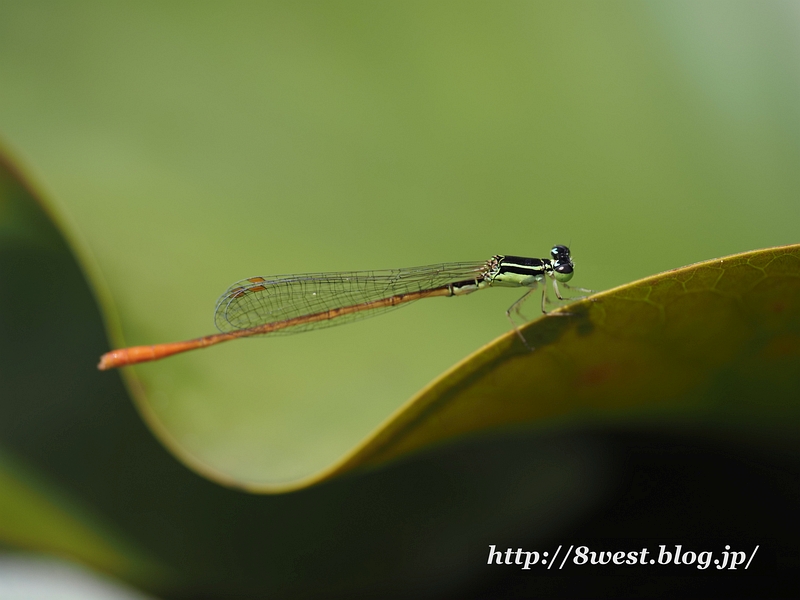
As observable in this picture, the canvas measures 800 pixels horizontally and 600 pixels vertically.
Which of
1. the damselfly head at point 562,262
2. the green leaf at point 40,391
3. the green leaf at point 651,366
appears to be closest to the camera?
the green leaf at point 651,366

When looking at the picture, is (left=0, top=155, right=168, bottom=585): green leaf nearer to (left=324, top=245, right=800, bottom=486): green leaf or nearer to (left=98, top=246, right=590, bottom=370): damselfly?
(left=98, top=246, right=590, bottom=370): damselfly

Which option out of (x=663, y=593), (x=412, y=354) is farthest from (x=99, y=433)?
(x=663, y=593)

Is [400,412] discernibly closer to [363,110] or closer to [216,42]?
[363,110]

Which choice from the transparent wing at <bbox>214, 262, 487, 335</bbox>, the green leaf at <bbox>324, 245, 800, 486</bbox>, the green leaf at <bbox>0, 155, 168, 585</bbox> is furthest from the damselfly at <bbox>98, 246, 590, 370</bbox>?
the green leaf at <bbox>324, 245, 800, 486</bbox>

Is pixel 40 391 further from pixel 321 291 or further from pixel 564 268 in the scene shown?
pixel 564 268

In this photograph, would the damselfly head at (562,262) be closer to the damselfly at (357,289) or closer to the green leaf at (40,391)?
the damselfly at (357,289)

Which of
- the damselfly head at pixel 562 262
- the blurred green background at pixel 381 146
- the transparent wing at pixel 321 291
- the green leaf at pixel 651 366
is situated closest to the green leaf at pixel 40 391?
the blurred green background at pixel 381 146

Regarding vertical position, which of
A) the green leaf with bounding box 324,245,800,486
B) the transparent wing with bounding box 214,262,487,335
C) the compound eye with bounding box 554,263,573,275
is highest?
the compound eye with bounding box 554,263,573,275
